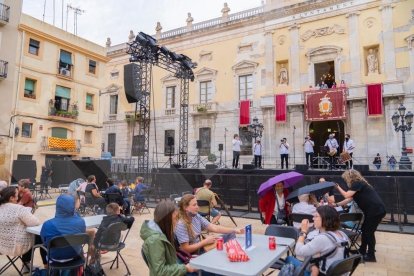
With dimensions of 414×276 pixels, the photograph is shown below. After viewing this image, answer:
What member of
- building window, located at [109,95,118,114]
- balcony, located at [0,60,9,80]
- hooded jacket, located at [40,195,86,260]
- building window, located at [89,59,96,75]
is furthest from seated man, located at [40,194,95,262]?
building window, located at [109,95,118,114]

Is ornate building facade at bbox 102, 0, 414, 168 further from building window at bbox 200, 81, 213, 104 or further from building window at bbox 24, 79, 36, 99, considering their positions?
building window at bbox 24, 79, 36, 99

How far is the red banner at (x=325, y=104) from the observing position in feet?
58.9

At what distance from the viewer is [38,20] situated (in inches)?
778

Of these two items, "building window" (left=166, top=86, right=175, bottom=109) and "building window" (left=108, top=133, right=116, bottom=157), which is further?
"building window" (left=108, top=133, right=116, bottom=157)

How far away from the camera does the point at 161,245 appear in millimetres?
2713

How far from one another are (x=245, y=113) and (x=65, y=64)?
14.2 meters

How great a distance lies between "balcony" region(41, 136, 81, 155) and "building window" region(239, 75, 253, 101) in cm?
1311

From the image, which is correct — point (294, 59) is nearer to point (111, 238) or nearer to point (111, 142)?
point (111, 142)

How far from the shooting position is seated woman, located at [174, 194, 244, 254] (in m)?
3.55

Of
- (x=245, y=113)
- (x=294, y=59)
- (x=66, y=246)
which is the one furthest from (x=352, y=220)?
(x=294, y=59)

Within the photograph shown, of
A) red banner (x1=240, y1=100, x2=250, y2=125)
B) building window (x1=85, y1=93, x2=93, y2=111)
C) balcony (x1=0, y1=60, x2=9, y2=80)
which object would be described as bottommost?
red banner (x1=240, y1=100, x2=250, y2=125)

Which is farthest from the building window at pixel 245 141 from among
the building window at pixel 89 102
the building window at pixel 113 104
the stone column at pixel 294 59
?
the building window at pixel 113 104

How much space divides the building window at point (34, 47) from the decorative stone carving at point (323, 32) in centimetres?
1845

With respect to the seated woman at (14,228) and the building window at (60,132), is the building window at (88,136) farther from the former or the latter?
the seated woman at (14,228)
